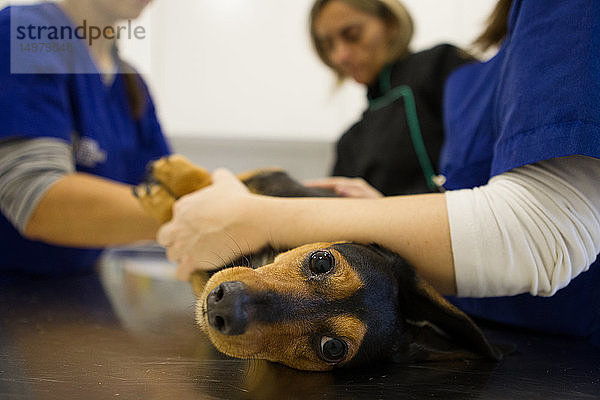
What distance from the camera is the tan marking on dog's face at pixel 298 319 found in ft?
2.77

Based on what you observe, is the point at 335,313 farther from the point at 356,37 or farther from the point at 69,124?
the point at 356,37

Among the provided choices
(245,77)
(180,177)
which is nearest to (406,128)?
(180,177)

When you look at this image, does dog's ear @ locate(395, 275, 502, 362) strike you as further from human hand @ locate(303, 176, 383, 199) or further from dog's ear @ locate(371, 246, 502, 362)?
human hand @ locate(303, 176, 383, 199)

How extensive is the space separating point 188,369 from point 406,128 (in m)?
1.28

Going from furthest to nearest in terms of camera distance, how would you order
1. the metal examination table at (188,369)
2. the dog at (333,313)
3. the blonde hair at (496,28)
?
1. the blonde hair at (496,28)
2. the dog at (333,313)
3. the metal examination table at (188,369)

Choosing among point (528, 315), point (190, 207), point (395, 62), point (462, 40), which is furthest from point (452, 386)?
point (462, 40)

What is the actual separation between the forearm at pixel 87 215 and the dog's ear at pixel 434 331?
800 millimetres

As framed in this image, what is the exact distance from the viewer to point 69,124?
4.89ft

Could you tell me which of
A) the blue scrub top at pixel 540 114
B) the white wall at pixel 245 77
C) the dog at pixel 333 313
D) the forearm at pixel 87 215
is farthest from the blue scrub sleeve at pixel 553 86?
the white wall at pixel 245 77

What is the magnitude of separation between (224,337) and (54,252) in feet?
3.62

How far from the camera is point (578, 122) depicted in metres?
0.80

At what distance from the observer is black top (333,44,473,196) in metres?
1.81

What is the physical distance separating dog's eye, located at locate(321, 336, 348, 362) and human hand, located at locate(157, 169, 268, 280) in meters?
0.25

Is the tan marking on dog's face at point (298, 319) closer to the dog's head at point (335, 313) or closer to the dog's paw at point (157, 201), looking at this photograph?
the dog's head at point (335, 313)
